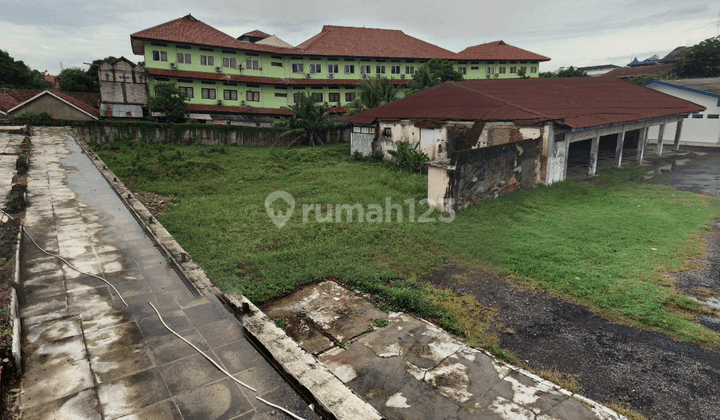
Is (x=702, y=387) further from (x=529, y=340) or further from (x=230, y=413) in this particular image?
(x=230, y=413)

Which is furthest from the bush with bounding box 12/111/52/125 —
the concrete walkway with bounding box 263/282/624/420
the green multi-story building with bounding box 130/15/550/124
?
the concrete walkway with bounding box 263/282/624/420

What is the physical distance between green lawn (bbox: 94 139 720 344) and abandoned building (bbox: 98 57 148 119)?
21.2m

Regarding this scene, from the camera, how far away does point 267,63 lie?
1412 inches

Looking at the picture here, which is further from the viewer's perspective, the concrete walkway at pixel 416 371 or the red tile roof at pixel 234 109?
the red tile roof at pixel 234 109

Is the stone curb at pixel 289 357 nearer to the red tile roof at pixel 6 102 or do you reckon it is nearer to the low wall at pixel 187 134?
the low wall at pixel 187 134

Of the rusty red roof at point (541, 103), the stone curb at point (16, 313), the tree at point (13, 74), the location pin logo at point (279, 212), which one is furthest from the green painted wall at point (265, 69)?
the stone curb at point (16, 313)

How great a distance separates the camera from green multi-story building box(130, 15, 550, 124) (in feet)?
105

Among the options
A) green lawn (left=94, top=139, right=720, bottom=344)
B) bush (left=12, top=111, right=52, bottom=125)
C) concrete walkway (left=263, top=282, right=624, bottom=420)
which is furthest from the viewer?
bush (left=12, top=111, right=52, bottom=125)

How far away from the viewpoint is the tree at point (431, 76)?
1065 inches

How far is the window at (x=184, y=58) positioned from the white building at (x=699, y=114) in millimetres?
33798

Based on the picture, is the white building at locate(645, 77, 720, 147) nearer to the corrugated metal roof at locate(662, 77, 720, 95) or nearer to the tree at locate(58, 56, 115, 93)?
the corrugated metal roof at locate(662, 77, 720, 95)

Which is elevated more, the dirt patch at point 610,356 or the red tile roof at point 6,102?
the red tile roof at point 6,102

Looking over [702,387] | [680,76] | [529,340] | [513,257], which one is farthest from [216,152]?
[680,76]

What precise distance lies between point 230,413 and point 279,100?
1386 inches
